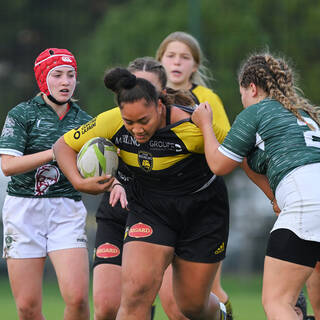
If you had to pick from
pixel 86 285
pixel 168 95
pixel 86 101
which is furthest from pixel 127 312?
pixel 86 101

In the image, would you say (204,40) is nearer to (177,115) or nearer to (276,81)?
(177,115)

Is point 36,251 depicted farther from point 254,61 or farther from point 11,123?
point 254,61

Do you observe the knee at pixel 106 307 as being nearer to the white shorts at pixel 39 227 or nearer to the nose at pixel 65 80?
the white shorts at pixel 39 227

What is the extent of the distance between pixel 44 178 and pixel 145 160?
1029mm

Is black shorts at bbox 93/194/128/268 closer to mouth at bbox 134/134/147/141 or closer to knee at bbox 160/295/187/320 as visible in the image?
knee at bbox 160/295/187/320

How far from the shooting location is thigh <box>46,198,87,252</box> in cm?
610

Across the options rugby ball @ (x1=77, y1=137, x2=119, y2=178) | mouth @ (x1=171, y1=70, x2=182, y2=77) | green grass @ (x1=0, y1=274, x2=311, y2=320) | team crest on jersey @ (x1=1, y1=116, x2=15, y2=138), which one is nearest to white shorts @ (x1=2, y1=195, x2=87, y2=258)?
team crest on jersey @ (x1=1, y1=116, x2=15, y2=138)

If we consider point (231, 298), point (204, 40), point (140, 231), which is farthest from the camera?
point (204, 40)

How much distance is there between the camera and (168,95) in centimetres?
569

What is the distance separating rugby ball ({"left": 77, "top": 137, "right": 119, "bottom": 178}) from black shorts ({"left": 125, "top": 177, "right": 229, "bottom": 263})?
38 centimetres

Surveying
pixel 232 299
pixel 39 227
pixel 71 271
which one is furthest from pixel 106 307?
pixel 232 299

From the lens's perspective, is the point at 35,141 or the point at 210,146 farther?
the point at 35,141

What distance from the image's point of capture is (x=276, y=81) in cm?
532

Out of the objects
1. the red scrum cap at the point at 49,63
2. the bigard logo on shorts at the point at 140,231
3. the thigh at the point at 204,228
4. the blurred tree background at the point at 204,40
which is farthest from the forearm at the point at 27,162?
the blurred tree background at the point at 204,40
